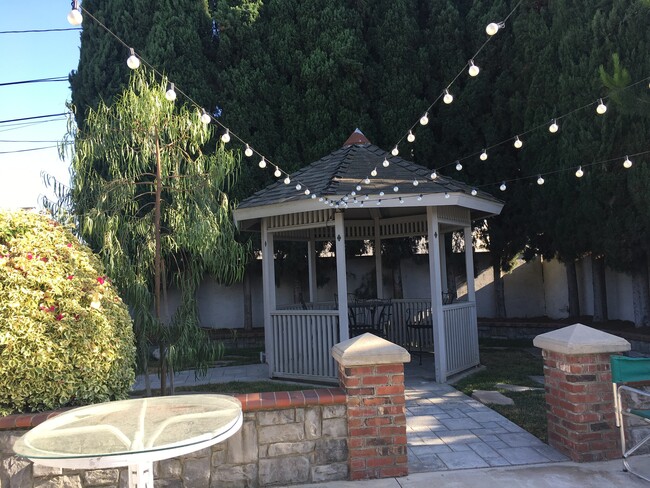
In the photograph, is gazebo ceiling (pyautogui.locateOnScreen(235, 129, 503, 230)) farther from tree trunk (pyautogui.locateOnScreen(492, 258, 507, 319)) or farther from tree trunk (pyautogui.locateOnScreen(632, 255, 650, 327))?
tree trunk (pyautogui.locateOnScreen(492, 258, 507, 319))

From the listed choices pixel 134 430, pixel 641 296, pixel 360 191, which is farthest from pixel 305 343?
pixel 641 296

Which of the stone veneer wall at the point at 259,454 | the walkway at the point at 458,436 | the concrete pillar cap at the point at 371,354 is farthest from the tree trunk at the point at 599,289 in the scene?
the stone veneer wall at the point at 259,454

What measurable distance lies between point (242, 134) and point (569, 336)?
8.73m

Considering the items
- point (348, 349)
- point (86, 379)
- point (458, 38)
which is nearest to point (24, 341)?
point (86, 379)

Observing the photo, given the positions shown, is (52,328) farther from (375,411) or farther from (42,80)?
(42,80)

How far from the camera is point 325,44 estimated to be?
37.9 feet

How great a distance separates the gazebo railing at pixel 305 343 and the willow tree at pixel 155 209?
6.06 feet

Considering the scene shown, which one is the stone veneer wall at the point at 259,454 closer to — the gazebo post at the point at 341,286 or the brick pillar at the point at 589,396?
the brick pillar at the point at 589,396

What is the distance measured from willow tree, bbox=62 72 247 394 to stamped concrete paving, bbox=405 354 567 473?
87.9 inches

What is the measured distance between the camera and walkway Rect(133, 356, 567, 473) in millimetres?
4051

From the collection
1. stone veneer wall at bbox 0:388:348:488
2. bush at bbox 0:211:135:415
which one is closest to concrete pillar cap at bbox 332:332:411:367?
stone veneer wall at bbox 0:388:348:488

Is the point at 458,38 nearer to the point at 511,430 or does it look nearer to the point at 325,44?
the point at 325,44

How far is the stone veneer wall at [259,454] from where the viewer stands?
339 cm

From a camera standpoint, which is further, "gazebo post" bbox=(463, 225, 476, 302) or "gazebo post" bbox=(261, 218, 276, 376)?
"gazebo post" bbox=(463, 225, 476, 302)
